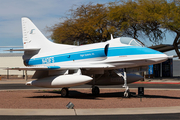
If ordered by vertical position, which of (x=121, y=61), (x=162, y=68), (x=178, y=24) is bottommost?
(x=162, y=68)

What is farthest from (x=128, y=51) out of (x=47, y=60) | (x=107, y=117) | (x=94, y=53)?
(x=107, y=117)

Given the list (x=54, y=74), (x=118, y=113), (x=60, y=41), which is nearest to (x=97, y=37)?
(x=60, y=41)

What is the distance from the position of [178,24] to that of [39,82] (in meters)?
20.6

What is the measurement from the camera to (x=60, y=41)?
4062 centimetres

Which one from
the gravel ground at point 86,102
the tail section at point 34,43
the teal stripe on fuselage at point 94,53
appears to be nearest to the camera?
the gravel ground at point 86,102

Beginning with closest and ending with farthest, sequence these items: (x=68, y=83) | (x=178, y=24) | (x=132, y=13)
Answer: (x=68, y=83) < (x=178, y=24) < (x=132, y=13)

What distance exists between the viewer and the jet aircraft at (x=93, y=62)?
1458cm

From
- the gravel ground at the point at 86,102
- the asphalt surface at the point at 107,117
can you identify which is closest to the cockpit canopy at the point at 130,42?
the gravel ground at the point at 86,102

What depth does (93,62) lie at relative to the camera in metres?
15.7

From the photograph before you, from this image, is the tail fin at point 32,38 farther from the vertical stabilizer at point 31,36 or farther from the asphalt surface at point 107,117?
the asphalt surface at point 107,117

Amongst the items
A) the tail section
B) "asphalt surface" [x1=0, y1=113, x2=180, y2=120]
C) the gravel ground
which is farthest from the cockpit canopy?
"asphalt surface" [x1=0, y1=113, x2=180, y2=120]

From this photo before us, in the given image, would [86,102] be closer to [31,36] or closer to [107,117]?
[107,117]

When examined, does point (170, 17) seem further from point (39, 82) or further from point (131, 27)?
point (39, 82)

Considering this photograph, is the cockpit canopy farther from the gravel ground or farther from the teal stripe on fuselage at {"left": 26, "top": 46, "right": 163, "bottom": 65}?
the gravel ground
